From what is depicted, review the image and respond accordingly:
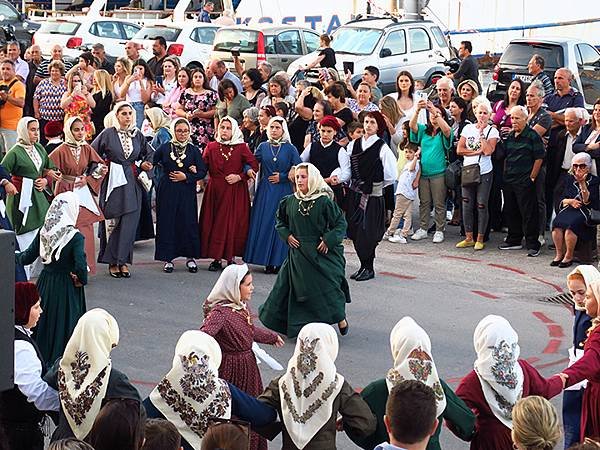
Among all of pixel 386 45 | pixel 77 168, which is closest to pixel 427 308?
pixel 77 168

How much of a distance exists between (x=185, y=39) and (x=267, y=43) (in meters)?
2.38

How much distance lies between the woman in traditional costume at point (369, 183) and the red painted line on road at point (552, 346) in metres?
2.45

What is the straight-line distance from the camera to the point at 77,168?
41.1 feet

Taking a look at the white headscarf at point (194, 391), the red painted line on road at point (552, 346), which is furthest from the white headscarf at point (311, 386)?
the red painted line on road at point (552, 346)

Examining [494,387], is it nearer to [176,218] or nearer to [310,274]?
[310,274]

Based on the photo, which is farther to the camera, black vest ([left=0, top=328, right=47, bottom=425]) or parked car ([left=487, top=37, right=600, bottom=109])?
parked car ([left=487, top=37, right=600, bottom=109])

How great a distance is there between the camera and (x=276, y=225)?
1071 cm

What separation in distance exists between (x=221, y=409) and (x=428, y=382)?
1.08 metres

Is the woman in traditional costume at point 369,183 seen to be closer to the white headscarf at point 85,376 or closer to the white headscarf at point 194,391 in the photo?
the white headscarf at point 194,391

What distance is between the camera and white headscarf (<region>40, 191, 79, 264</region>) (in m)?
9.52

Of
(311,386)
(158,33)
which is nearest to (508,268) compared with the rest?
(311,386)

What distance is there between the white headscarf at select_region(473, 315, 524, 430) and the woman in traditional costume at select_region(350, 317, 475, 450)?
181 mm

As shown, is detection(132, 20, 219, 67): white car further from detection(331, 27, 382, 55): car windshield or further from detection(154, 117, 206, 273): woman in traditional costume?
detection(154, 117, 206, 273): woman in traditional costume

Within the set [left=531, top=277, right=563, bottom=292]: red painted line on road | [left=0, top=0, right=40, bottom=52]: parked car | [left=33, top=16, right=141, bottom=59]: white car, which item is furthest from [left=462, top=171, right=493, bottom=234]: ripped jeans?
[left=0, top=0, right=40, bottom=52]: parked car
